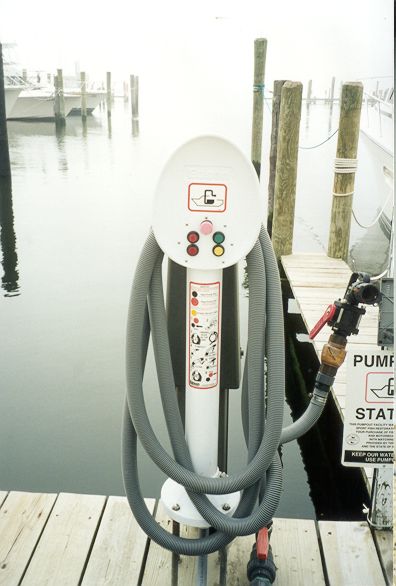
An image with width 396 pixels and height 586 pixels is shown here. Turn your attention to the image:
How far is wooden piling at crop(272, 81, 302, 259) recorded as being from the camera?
561cm

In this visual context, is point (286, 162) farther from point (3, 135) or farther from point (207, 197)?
point (3, 135)

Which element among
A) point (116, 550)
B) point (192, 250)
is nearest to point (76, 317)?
point (116, 550)

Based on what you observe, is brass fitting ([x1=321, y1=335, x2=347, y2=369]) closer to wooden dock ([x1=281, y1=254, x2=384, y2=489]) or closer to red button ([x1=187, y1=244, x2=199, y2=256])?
red button ([x1=187, y1=244, x2=199, y2=256])

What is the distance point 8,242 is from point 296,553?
721 cm

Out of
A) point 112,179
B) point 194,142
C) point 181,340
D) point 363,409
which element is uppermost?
point 194,142

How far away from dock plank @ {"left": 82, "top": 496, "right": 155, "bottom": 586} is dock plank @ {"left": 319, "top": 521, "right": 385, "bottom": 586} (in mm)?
575

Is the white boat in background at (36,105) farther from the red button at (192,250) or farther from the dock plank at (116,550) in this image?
the red button at (192,250)

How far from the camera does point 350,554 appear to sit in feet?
7.01

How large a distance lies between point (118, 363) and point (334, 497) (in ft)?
6.73

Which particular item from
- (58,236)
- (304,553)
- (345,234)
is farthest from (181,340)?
(58,236)

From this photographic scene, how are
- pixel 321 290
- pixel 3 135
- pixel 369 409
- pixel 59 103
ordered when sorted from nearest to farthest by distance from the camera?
pixel 369 409 < pixel 321 290 < pixel 3 135 < pixel 59 103

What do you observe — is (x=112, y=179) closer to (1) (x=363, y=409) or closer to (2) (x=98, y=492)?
(2) (x=98, y=492)

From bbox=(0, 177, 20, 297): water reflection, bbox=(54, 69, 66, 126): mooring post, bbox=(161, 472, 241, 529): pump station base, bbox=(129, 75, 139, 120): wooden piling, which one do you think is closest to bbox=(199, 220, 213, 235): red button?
bbox=(161, 472, 241, 529): pump station base

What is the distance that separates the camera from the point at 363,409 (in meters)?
1.97
